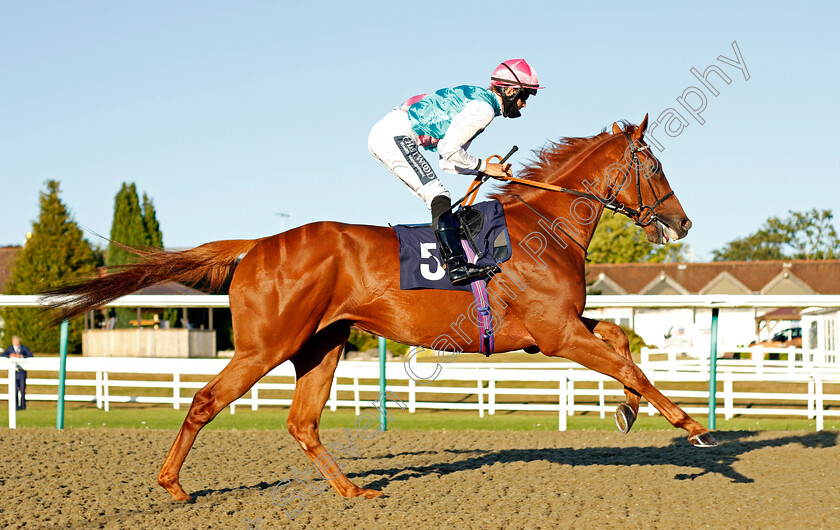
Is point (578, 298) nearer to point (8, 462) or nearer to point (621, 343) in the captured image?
point (621, 343)

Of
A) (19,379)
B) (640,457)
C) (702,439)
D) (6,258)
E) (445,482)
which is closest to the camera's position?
(702,439)

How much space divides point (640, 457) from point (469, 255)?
10.1ft

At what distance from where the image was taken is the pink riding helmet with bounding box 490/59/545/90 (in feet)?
16.0

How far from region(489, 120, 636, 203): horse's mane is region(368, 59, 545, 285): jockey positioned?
0.20 metres

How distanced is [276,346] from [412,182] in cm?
137

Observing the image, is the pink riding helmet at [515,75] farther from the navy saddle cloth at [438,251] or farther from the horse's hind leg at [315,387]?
the horse's hind leg at [315,387]

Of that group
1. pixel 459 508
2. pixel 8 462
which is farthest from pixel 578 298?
pixel 8 462

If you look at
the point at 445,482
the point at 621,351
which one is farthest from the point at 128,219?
the point at 621,351

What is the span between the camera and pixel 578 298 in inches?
193

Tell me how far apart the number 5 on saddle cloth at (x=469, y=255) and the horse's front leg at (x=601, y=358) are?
1.27 feet

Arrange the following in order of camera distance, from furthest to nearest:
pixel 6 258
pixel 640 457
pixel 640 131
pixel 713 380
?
pixel 6 258 → pixel 713 380 → pixel 640 457 → pixel 640 131

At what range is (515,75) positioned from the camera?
489cm

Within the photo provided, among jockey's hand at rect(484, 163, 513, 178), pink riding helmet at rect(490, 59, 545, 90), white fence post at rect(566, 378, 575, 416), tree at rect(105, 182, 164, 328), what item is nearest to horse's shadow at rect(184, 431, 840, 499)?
jockey's hand at rect(484, 163, 513, 178)

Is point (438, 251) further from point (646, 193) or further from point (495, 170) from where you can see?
point (646, 193)
